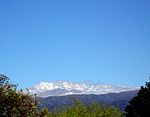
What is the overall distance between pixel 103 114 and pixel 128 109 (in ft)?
101

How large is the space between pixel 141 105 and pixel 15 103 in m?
50.8

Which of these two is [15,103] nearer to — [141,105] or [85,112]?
[141,105]

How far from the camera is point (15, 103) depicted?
3381 cm

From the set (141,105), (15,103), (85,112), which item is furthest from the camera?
(85,112)

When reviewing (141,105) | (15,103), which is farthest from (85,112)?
(15,103)

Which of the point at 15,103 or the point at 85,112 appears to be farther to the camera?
the point at 85,112

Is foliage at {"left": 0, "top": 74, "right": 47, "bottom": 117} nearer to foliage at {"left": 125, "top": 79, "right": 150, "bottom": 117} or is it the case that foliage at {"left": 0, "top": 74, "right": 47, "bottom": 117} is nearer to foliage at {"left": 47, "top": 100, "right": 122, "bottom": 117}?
foliage at {"left": 125, "top": 79, "right": 150, "bottom": 117}

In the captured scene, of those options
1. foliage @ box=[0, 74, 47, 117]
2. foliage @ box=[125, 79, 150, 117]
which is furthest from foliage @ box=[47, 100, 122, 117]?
foliage @ box=[0, 74, 47, 117]

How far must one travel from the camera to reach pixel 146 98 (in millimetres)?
80500

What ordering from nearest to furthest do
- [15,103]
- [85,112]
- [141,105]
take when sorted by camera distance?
[15,103], [141,105], [85,112]

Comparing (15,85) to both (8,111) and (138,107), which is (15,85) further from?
(138,107)

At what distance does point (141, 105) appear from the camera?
80.1 meters

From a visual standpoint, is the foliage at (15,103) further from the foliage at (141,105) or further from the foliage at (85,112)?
the foliage at (85,112)

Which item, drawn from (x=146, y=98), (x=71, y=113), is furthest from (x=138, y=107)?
(x=71, y=113)
